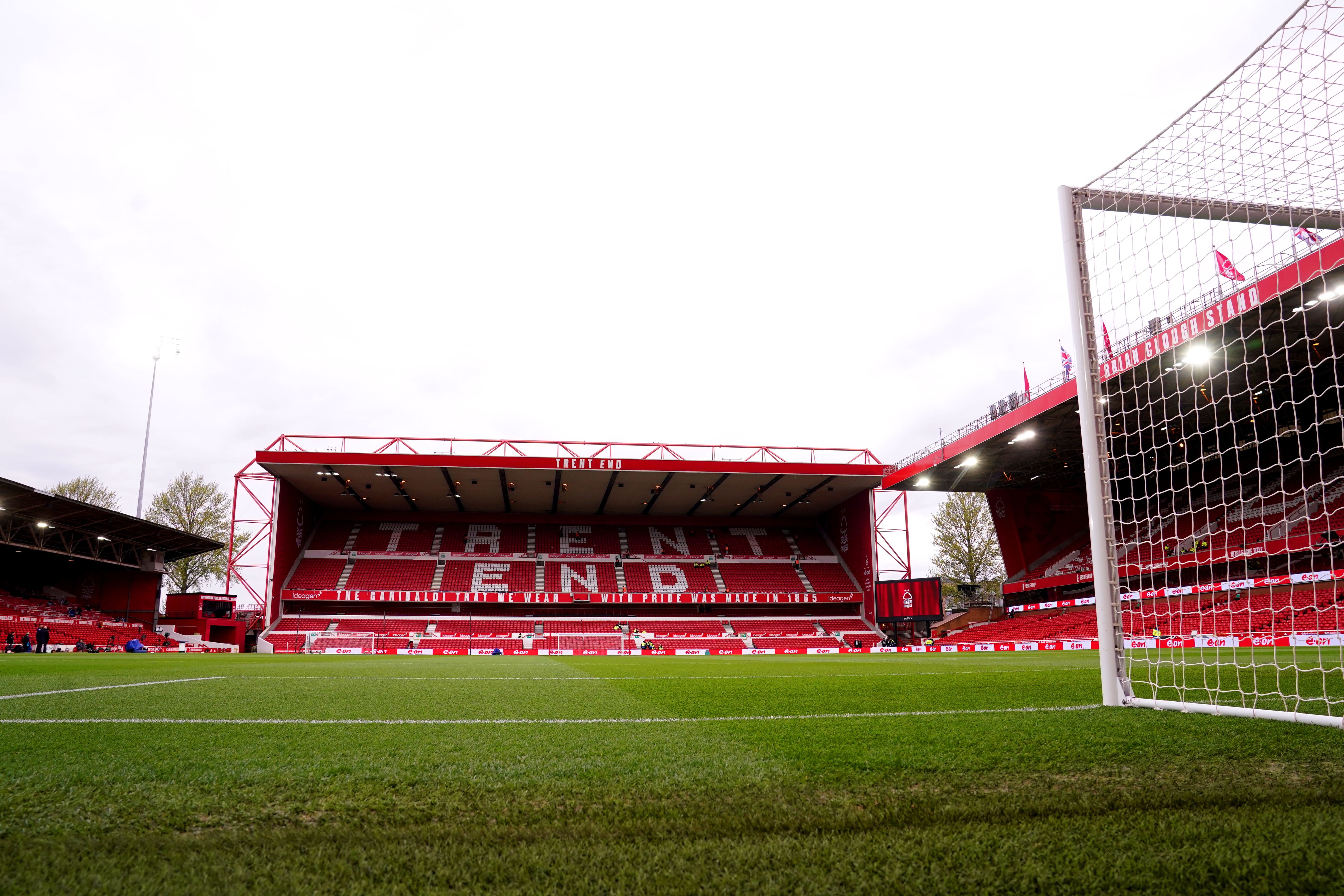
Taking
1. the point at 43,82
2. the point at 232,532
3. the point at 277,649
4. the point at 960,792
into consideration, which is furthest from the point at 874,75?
the point at 277,649

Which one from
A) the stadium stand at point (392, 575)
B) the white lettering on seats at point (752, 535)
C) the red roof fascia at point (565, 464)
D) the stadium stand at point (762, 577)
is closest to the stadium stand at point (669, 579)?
the stadium stand at point (762, 577)

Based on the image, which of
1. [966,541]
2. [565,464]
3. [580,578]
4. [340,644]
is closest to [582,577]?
[580,578]

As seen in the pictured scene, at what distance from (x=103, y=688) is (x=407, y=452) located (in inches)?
911

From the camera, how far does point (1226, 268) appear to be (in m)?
7.28

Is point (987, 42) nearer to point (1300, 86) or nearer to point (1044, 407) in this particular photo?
point (1300, 86)

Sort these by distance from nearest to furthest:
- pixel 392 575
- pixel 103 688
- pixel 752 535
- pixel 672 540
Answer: pixel 103 688 → pixel 392 575 → pixel 672 540 → pixel 752 535

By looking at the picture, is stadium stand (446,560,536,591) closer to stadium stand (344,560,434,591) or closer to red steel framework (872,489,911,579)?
stadium stand (344,560,434,591)

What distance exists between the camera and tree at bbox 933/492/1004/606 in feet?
127

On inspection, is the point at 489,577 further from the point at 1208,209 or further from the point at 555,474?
the point at 1208,209

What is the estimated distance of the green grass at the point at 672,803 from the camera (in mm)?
1242

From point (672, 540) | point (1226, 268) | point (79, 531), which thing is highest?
point (1226, 268)

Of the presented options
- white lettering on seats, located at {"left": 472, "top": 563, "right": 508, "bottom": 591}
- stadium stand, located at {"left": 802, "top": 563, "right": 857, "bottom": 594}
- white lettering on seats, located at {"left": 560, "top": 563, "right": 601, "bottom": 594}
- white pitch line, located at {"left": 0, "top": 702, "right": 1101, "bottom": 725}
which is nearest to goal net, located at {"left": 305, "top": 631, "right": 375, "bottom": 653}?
white lettering on seats, located at {"left": 472, "top": 563, "right": 508, "bottom": 591}

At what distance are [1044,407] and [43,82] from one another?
79.3ft

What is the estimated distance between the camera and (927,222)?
12.9 metres
